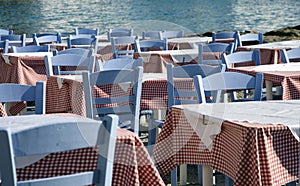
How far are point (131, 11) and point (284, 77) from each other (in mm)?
54962

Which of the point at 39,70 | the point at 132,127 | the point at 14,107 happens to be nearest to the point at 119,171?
the point at 132,127

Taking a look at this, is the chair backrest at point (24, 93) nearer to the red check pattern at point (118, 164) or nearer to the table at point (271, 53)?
the red check pattern at point (118, 164)

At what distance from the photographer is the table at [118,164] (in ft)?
10.4

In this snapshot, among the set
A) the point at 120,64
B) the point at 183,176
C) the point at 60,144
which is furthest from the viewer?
the point at 120,64

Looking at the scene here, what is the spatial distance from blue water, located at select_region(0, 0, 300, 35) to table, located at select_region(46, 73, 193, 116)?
3489 cm

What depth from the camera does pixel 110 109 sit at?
5426 mm

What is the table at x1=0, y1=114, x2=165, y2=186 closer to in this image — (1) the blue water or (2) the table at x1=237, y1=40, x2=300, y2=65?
(2) the table at x1=237, y1=40, x2=300, y2=65

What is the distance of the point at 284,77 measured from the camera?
224 inches

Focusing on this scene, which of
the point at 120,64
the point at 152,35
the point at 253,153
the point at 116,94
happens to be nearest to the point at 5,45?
the point at 152,35

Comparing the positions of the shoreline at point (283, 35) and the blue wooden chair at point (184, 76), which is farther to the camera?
→ the shoreline at point (283, 35)

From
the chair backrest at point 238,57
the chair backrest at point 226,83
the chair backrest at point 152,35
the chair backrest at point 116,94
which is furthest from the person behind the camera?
the chair backrest at point 152,35

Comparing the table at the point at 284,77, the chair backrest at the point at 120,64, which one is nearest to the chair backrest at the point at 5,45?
the chair backrest at the point at 120,64

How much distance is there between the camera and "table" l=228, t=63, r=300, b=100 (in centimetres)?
565

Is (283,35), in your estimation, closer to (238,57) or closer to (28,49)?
(28,49)
